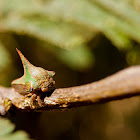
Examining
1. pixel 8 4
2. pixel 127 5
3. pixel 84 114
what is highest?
pixel 8 4

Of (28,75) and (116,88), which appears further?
(28,75)

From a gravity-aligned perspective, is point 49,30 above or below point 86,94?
above

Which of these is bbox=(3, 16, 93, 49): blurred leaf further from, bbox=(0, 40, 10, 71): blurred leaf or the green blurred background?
bbox=(0, 40, 10, 71): blurred leaf

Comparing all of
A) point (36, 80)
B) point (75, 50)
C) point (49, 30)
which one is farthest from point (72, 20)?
point (36, 80)

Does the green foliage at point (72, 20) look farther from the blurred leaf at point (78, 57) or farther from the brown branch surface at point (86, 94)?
the brown branch surface at point (86, 94)

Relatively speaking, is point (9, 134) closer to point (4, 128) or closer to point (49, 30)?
point (4, 128)

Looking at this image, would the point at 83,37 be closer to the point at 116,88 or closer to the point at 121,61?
the point at 121,61

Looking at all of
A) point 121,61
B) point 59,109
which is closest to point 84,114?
point 121,61
